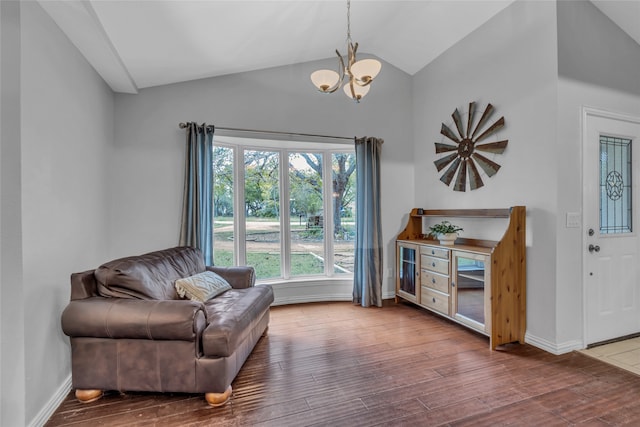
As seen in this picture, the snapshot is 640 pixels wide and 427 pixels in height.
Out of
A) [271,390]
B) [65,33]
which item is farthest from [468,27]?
[271,390]

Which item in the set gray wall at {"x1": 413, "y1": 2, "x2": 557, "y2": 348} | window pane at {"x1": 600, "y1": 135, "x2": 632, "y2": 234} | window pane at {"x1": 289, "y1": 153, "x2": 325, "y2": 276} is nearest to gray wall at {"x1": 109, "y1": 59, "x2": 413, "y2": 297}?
window pane at {"x1": 289, "y1": 153, "x2": 325, "y2": 276}

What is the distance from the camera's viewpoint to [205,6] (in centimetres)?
232

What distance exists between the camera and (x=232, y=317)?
2.19 meters

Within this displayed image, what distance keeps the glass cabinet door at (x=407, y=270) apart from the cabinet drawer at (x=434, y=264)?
0.11 meters

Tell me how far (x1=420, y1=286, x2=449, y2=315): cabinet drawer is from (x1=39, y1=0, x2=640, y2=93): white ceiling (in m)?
2.90

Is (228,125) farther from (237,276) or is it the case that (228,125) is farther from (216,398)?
(216,398)

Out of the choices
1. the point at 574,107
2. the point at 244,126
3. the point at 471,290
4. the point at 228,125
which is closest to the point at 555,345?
the point at 471,290

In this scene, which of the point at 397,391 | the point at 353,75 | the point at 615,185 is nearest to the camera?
the point at 397,391

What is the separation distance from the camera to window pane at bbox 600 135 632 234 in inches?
112

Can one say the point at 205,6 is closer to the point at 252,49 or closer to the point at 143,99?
the point at 252,49

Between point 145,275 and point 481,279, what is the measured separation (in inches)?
109

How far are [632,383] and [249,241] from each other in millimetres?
3674

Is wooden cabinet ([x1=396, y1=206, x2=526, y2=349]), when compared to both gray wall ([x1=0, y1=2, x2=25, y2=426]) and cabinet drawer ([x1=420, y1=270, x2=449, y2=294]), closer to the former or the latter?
cabinet drawer ([x1=420, y1=270, x2=449, y2=294])

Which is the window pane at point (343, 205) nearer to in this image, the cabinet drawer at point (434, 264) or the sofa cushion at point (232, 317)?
the cabinet drawer at point (434, 264)
